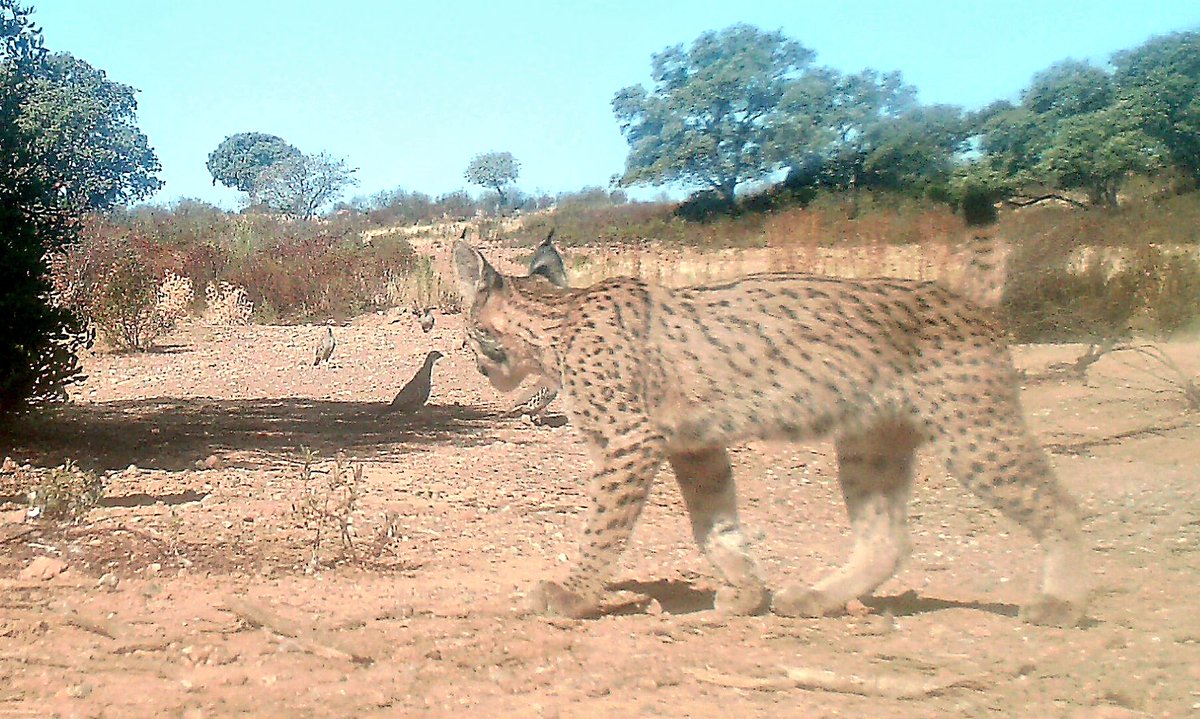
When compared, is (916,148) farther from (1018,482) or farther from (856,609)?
(856,609)

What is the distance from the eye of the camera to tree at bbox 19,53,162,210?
30.0 feet

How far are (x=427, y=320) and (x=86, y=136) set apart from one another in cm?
330

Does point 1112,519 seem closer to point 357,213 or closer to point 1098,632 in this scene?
point 1098,632

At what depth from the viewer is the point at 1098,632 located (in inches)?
Result: 169

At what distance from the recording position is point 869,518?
16.5 ft

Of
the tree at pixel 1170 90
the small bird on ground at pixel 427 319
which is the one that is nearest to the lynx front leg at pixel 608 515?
the tree at pixel 1170 90

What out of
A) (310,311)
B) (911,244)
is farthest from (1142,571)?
(310,311)

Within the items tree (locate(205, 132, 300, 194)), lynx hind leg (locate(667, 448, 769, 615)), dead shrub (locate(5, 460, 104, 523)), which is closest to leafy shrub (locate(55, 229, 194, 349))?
tree (locate(205, 132, 300, 194))

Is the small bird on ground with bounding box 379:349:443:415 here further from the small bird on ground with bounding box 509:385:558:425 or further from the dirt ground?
the dirt ground

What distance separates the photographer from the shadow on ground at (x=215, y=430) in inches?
319

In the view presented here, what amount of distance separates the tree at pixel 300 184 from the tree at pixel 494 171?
3.22 metres

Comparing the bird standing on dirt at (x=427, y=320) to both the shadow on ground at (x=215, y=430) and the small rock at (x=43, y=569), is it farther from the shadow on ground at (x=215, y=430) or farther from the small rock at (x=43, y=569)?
the small rock at (x=43, y=569)

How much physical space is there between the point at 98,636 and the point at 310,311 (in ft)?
31.6

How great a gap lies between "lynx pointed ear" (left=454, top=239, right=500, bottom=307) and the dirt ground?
1196mm
